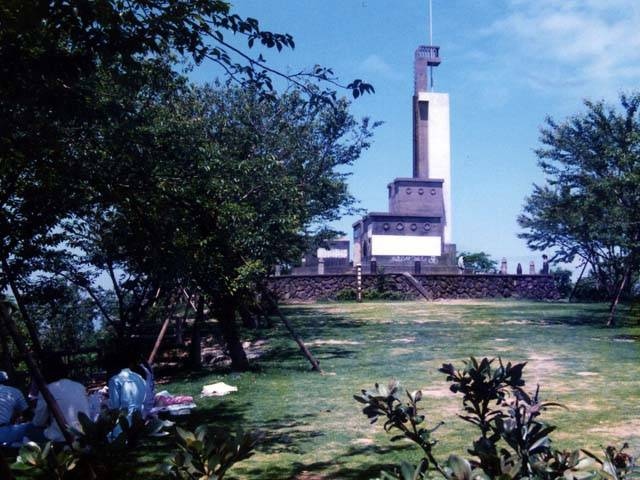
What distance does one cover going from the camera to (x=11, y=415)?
291 inches

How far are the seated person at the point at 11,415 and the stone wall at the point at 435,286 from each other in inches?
1060

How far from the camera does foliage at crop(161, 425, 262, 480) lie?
6.80 feet

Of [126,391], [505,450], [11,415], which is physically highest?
[505,450]

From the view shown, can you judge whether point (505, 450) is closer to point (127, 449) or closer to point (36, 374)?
point (127, 449)

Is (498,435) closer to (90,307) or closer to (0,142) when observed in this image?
(0,142)

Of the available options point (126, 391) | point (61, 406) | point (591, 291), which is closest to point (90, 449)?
point (61, 406)

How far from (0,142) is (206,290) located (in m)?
6.20

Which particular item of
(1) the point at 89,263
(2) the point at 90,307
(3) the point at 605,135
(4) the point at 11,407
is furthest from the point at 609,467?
(3) the point at 605,135

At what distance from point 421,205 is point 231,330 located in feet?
109

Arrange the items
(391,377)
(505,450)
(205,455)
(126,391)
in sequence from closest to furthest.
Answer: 1. (205,455)
2. (505,450)
3. (126,391)
4. (391,377)

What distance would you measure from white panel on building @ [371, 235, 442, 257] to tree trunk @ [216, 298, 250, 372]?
2650 cm

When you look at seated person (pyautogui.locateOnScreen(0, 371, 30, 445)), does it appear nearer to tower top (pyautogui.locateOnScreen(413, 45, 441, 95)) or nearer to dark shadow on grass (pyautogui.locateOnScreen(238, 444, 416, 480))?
dark shadow on grass (pyautogui.locateOnScreen(238, 444, 416, 480))

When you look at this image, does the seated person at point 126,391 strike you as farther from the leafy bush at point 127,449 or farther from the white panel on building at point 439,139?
the white panel on building at point 439,139

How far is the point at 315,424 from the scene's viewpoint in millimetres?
8328
